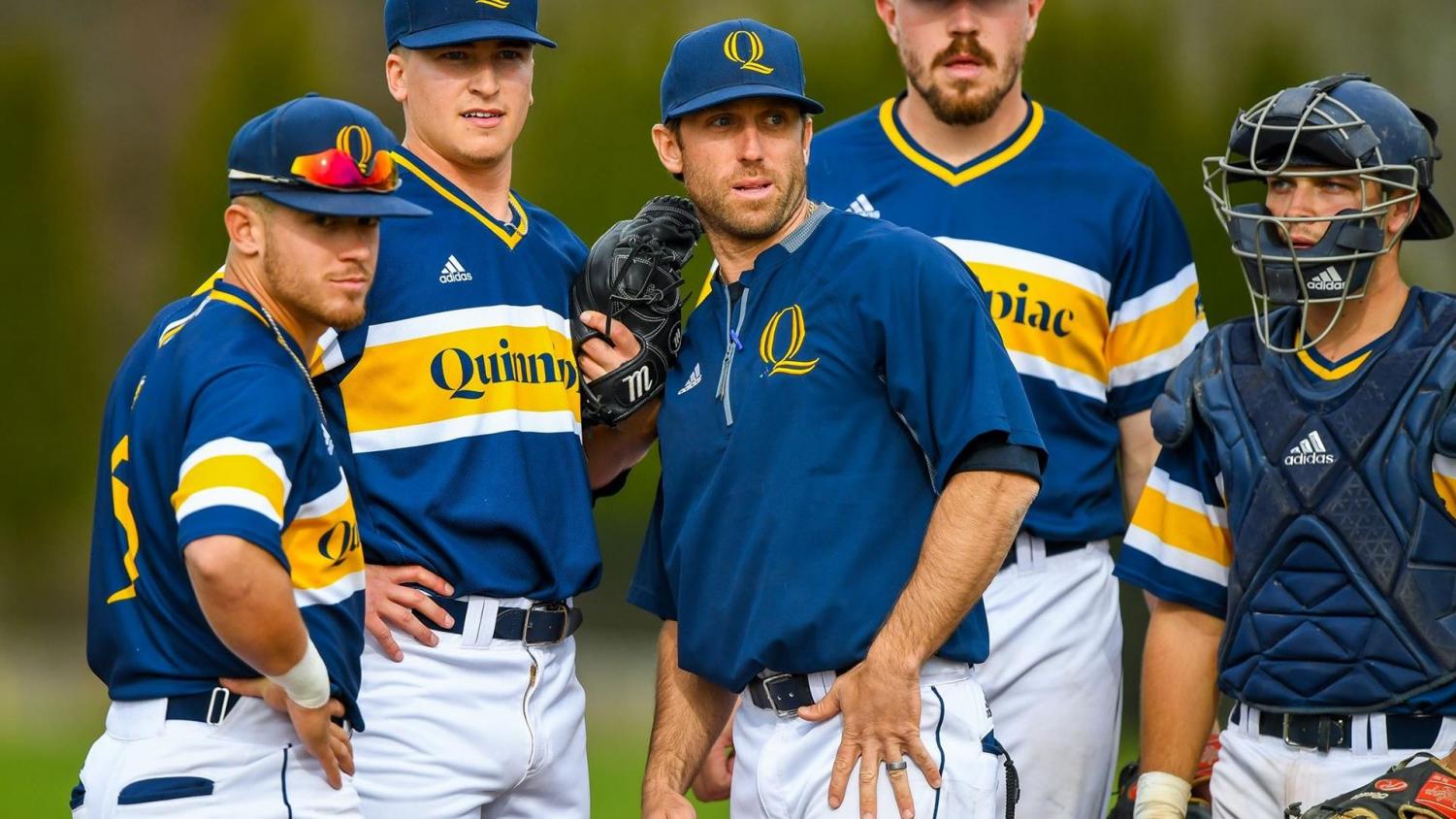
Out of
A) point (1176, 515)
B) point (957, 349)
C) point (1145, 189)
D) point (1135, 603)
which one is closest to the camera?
point (957, 349)

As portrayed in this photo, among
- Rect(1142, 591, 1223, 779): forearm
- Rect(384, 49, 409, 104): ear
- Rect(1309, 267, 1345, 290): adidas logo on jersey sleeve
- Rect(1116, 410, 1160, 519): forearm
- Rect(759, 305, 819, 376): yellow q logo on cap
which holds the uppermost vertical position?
Rect(384, 49, 409, 104): ear

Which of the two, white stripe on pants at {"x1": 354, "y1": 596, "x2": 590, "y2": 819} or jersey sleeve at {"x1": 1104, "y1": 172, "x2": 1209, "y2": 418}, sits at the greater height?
jersey sleeve at {"x1": 1104, "y1": 172, "x2": 1209, "y2": 418}

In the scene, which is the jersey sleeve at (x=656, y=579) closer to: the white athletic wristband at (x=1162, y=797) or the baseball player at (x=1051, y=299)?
the baseball player at (x=1051, y=299)

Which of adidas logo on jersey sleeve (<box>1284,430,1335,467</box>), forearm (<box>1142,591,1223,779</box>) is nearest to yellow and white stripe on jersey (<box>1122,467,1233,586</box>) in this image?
forearm (<box>1142,591,1223,779</box>)

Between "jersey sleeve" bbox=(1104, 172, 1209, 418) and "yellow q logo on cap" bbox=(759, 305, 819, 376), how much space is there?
1.25 metres

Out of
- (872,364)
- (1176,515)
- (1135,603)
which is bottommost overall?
(1135,603)

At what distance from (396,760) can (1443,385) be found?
2254 mm

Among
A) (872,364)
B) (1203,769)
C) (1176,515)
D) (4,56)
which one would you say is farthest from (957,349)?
(4,56)

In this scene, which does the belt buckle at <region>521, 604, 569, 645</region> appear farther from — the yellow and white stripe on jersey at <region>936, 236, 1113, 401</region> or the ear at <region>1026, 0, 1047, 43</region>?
the ear at <region>1026, 0, 1047, 43</region>

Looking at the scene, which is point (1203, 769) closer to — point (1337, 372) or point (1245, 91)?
point (1337, 372)

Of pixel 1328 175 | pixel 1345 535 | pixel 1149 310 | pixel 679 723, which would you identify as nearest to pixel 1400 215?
pixel 1328 175

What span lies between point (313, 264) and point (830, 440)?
3.39 ft

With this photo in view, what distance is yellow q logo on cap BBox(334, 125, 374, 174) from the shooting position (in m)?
3.12

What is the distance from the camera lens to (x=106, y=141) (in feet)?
35.4
